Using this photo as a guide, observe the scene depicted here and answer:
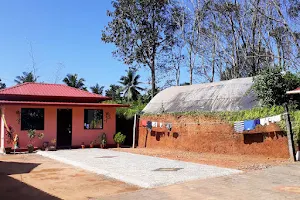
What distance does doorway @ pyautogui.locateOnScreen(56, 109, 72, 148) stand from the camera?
17.5 m

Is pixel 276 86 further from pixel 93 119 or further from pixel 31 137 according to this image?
pixel 31 137

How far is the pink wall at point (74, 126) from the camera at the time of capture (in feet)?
50.5

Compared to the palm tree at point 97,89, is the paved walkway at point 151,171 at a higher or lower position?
lower

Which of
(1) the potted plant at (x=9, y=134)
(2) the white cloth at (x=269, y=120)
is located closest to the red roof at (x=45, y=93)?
(1) the potted plant at (x=9, y=134)

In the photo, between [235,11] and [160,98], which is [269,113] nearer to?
[160,98]

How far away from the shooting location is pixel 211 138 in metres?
14.0

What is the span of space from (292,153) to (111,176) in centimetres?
607

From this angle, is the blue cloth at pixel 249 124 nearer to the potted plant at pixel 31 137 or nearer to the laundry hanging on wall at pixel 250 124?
the laundry hanging on wall at pixel 250 124

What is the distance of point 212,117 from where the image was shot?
46.3ft

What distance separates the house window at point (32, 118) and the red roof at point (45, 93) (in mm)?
866

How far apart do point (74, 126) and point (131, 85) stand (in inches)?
802

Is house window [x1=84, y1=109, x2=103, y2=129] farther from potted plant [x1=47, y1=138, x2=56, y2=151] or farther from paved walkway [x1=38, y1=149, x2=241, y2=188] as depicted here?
paved walkway [x1=38, y1=149, x2=241, y2=188]

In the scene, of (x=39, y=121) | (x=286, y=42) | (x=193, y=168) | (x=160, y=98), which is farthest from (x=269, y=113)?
(x=286, y=42)

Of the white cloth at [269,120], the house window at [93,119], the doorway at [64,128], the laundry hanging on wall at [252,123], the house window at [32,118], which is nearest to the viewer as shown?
the white cloth at [269,120]
